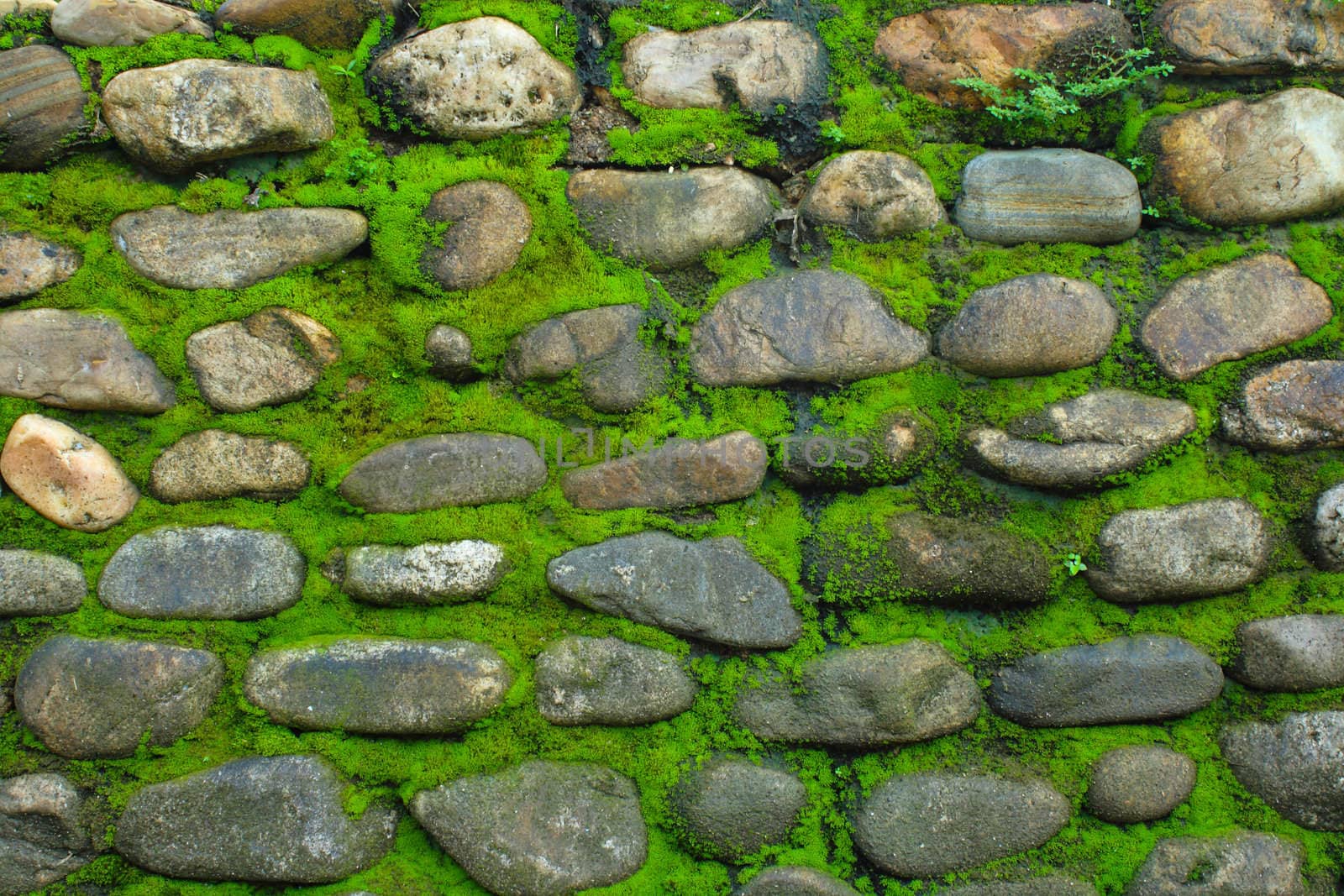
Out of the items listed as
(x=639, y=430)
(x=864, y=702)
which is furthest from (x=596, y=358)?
(x=864, y=702)

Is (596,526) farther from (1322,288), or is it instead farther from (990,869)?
(1322,288)

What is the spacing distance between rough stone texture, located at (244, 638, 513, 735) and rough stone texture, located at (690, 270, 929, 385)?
38.4 inches

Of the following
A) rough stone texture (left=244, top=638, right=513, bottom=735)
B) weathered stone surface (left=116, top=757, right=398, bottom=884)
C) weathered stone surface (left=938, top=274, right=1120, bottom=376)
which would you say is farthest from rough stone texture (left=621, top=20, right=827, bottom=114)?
weathered stone surface (left=116, top=757, right=398, bottom=884)

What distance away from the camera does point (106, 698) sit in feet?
6.72

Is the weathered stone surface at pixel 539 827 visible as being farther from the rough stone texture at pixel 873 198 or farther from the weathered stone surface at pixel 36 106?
the weathered stone surface at pixel 36 106

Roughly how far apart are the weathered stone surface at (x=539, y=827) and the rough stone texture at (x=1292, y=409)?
184 centimetres

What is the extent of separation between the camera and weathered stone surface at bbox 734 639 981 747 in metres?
2.12

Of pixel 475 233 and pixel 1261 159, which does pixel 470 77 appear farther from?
pixel 1261 159

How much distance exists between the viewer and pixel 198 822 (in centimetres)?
202

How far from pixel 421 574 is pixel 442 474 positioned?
0.84ft

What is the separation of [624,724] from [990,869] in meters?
0.94

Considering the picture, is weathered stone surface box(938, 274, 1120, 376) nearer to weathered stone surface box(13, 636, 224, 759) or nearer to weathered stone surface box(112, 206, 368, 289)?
weathered stone surface box(112, 206, 368, 289)

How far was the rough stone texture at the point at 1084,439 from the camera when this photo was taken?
219cm

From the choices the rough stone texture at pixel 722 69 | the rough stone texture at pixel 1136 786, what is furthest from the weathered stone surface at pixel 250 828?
the rough stone texture at pixel 722 69
